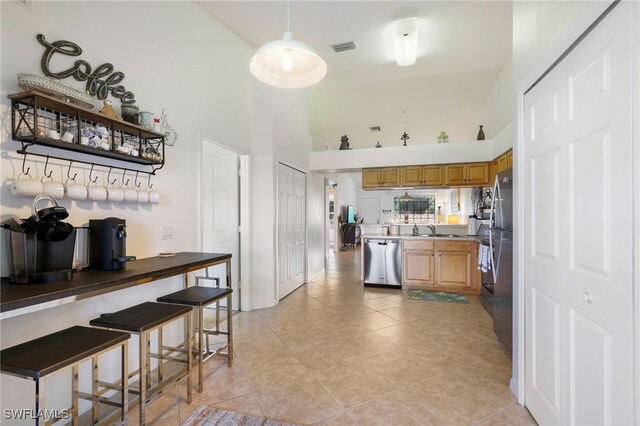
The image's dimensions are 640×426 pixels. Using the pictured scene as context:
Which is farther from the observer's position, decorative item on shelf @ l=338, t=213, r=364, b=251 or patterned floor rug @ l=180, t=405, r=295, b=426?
decorative item on shelf @ l=338, t=213, r=364, b=251

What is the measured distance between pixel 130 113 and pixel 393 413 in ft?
8.80

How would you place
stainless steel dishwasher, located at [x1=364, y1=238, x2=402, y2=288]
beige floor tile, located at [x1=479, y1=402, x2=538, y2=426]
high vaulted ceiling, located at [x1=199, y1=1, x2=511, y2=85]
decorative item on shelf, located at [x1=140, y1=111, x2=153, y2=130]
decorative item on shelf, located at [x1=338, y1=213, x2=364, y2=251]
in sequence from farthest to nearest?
1. decorative item on shelf, located at [x1=338, y1=213, x2=364, y2=251]
2. stainless steel dishwasher, located at [x1=364, y1=238, x2=402, y2=288]
3. high vaulted ceiling, located at [x1=199, y1=1, x2=511, y2=85]
4. decorative item on shelf, located at [x1=140, y1=111, x2=153, y2=130]
5. beige floor tile, located at [x1=479, y1=402, x2=538, y2=426]

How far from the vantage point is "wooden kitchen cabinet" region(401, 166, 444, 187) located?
5184 millimetres

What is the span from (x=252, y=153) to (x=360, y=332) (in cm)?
256

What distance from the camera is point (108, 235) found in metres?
1.76

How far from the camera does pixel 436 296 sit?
4.54 m

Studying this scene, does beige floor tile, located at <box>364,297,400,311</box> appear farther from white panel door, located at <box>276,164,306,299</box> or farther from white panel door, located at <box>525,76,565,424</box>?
white panel door, located at <box>525,76,565,424</box>

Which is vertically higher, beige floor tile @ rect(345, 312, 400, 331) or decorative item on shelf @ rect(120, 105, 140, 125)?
decorative item on shelf @ rect(120, 105, 140, 125)

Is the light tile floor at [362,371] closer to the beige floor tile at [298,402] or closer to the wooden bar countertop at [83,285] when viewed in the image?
the beige floor tile at [298,402]

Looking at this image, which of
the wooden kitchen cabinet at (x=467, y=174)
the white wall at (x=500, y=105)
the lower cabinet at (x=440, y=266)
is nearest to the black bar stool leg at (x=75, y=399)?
the lower cabinet at (x=440, y=266)

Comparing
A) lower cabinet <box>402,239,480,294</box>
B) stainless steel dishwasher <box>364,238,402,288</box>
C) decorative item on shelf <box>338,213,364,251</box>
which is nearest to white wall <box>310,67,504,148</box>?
lower cabinet <box>402,239,480,294</box>

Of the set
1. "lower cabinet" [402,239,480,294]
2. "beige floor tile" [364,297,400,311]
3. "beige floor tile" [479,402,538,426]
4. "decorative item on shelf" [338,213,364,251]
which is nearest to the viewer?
"beige floor tile" [479,402,538,426]

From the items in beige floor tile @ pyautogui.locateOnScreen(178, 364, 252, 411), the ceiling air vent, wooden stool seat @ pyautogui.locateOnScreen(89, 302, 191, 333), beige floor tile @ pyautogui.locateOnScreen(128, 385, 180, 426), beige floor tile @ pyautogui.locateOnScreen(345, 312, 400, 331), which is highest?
the ceiling air vent

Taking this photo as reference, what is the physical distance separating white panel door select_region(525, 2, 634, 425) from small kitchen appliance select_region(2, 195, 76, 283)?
7.96 feet
